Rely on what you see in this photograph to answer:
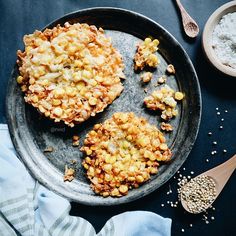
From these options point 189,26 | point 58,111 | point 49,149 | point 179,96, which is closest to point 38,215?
point 49,149

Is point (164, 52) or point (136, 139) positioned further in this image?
point (164, 52)

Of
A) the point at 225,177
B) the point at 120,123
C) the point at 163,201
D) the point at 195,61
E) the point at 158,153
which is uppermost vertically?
the point at 195,61

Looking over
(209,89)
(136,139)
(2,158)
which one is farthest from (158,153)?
(2,158)

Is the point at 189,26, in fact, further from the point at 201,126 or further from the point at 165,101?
the point at 201,126

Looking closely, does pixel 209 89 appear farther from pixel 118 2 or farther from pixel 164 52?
pixel 118 2

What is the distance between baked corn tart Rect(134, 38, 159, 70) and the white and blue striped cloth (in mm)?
816

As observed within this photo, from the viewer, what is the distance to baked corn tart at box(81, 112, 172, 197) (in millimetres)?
2191

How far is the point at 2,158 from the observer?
2277mm

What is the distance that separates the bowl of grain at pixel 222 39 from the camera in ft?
7.23

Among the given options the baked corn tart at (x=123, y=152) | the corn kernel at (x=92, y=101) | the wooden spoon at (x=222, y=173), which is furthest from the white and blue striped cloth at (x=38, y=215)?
the corn kernel at (x=92, y=101)

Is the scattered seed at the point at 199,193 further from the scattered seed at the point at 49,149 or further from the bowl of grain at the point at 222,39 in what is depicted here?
the scattered seed at the point at 49,149

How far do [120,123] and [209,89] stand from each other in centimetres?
55

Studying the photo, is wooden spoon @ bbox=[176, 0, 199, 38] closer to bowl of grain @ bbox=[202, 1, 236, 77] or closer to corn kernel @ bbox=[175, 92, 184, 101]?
bowl of grain @ bbox=[202, 1, 236, 77]

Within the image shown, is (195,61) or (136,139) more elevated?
(195,61)
